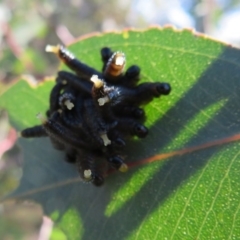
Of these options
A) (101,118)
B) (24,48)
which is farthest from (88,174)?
(24,48)

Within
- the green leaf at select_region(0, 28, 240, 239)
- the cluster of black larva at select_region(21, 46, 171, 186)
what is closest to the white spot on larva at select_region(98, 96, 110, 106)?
the cluster of black larva at select_region(21, 46, 171, 186)

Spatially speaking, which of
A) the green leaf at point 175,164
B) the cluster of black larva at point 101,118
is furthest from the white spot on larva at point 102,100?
the green leaf at point 175,164

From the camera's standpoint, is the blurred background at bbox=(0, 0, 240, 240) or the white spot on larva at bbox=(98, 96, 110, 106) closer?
the white spot on larva at bbox=(98, 96, 110, 106)

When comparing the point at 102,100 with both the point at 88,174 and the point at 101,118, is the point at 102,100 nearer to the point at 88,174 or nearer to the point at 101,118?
the point at 101,118

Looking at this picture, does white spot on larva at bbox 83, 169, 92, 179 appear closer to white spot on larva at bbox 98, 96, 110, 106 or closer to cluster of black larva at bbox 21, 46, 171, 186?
cluster of black larva at bbox 21, 46, 171, 186

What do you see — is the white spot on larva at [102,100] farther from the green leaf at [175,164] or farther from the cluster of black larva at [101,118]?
the green leaf at [175,164]

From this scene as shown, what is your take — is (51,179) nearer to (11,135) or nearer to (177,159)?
(177,159)
